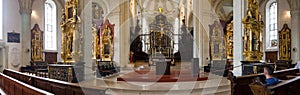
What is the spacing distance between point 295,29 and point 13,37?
17.5 m

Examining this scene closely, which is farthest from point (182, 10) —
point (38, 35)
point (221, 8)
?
point (38, 35)

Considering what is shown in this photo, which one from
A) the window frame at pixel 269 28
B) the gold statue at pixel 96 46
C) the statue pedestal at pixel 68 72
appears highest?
the window frame at pixel 269 28

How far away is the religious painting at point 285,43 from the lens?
16.5m

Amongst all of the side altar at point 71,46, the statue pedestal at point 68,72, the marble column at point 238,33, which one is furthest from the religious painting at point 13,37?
the marble column at point 238,33

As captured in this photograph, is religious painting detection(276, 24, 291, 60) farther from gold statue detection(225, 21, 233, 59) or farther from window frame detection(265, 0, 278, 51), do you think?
gold statue detection(225, 21, 233, 59)

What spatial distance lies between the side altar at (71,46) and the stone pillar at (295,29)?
13785mm

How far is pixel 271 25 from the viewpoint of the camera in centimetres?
1906

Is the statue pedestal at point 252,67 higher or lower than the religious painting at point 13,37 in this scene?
lower

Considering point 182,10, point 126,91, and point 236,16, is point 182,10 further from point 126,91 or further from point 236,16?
point 126,91

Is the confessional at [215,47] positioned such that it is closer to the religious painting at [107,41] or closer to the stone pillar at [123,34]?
the stone pillar at [123,34]

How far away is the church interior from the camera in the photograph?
20.9ft

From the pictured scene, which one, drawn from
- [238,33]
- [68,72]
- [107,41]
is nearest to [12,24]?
[107,41]

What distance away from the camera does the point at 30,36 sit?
52.8 feet

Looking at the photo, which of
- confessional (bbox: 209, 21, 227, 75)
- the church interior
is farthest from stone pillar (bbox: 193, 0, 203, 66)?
confessional (bbox: 209, 21, 227, 75)
